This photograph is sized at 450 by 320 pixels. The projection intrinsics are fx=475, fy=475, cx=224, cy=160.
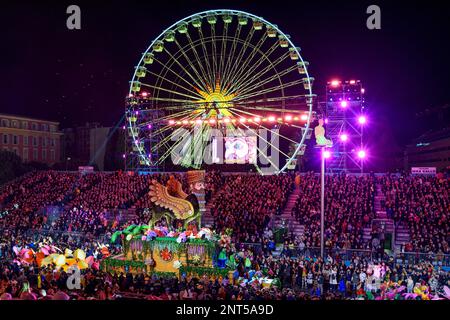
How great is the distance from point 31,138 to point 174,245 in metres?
46.7

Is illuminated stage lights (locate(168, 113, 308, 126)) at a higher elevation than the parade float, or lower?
higher

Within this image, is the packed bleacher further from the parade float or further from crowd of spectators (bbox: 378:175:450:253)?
the parade float

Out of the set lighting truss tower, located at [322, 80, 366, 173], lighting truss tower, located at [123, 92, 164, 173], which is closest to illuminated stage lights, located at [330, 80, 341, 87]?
lighting truss tower, located at [322, 80, 366, 173]

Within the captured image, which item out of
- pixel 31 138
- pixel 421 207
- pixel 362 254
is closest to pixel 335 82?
pixel 421 207

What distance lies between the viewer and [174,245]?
56.0ft

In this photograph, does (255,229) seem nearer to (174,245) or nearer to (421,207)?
(174,245)

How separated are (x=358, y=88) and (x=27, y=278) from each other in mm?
22686

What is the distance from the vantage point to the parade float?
54.6 ft

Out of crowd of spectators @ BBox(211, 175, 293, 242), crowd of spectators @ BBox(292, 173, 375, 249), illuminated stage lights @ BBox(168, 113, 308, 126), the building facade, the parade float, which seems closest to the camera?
the parade float

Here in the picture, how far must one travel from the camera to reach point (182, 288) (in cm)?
1228

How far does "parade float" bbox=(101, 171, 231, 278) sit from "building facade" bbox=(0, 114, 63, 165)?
39807 millimetres
